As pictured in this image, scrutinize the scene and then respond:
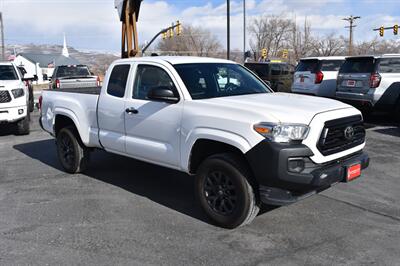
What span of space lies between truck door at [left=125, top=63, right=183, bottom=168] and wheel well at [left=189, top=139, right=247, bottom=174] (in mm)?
210

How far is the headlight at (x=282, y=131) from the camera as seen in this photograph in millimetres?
4105

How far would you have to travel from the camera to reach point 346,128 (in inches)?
180

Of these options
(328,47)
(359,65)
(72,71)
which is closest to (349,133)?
(359,65)

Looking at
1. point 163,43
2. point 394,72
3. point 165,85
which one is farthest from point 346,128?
point 163,43

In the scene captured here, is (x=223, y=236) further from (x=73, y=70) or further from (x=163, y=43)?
(x=163, y=43)

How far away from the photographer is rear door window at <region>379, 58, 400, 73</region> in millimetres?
10672

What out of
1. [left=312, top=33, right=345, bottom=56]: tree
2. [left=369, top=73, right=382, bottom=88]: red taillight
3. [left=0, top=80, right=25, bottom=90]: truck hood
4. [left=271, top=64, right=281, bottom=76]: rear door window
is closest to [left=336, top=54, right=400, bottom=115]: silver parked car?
[left=369, top=73, right=382, bottom=88]: red taillight

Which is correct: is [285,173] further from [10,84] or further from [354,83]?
[10,84]

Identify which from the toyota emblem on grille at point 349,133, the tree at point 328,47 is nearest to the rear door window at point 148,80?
the toyota emblem on grille at point 349,133

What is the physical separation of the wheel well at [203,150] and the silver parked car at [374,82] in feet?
23.5

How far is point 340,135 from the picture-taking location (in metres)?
4.52

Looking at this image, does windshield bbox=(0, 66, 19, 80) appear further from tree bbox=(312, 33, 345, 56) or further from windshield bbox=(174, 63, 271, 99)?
tree bbox=(312, 33, 345, 56)

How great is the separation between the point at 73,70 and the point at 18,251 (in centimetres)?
1563

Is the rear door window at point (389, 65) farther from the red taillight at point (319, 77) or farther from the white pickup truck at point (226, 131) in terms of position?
the white pickup truck at point (226, 131)
